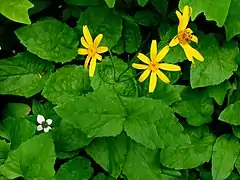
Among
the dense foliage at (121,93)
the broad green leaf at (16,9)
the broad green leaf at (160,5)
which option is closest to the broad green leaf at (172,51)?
the dense foliage at (121,93)

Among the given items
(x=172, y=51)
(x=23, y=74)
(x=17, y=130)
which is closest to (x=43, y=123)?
(x=17, y=130)

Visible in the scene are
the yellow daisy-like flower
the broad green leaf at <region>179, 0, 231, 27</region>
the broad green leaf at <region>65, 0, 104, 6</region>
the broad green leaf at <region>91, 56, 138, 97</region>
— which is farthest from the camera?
the broad green leaf at <region>65, 0, 104, 6</region>

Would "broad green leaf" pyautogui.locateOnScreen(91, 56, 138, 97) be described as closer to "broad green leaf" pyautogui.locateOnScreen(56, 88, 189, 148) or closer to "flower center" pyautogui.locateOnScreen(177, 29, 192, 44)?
"broad green leaf" pyautogui.locateOnScreen(56, 88, 189, 148)

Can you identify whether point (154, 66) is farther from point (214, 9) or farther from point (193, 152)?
point (193, 152)

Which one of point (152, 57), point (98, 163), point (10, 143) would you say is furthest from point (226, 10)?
point (10, 143)

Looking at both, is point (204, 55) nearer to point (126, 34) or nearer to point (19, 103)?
point (126, 34)

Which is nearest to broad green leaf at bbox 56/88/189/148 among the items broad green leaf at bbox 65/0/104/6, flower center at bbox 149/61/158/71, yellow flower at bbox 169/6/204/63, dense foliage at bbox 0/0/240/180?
dense foliage at bbox 0/0/240/180
